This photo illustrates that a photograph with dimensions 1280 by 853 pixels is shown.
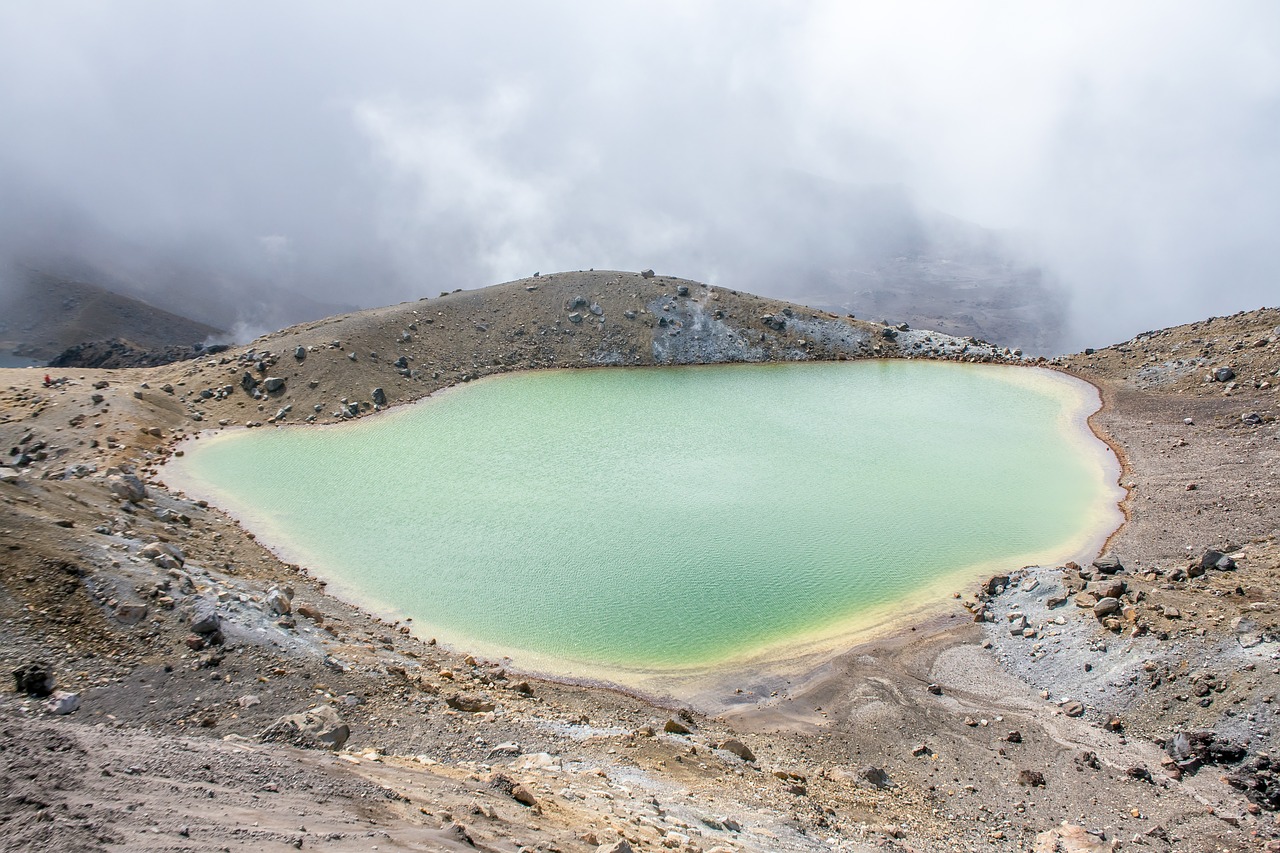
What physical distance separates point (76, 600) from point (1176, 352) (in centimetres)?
5443


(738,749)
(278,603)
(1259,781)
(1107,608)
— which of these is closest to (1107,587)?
(1107,608)

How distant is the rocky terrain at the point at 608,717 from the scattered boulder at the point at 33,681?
0.04m

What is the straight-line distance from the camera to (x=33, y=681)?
12945 mm

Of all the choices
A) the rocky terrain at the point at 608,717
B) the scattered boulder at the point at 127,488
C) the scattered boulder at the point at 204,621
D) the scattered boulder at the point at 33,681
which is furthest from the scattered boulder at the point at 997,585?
the scattered boulder at the point at 127,488

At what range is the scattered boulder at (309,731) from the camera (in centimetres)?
1315

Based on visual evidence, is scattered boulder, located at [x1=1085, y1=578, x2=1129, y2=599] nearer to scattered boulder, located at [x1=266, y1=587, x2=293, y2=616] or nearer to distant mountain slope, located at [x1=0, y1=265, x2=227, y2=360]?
scattered boulder, located at [x1=266, y1=587, x2=293, y2=616]

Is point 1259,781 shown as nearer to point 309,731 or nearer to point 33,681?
point 309,731

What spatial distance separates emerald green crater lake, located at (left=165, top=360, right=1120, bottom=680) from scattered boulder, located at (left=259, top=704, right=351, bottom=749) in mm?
7146

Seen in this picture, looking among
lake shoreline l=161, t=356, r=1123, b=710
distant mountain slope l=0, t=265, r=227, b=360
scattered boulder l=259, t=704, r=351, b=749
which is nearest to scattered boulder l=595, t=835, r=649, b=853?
scattered boulder l=259, t=704, r=351, b=749

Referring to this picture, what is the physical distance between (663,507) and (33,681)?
20.4 m

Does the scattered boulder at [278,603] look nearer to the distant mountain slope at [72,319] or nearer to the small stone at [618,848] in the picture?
the small stone at [618,848]

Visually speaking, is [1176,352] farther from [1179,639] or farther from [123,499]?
[123,499]

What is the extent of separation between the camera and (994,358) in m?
56.0

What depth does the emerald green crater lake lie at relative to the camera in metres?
22.7
